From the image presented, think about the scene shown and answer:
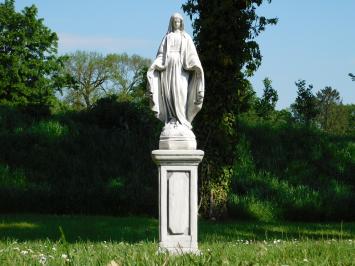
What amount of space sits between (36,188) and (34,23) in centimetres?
1953

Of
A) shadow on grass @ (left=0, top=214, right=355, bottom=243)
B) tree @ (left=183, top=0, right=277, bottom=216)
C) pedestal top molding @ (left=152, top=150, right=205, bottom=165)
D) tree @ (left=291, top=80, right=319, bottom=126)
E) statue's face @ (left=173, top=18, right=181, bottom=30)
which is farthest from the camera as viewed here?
tree @ (left=291, top=80, right=319, bottom=126)

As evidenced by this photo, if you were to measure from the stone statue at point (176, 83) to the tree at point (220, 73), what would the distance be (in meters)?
5.38

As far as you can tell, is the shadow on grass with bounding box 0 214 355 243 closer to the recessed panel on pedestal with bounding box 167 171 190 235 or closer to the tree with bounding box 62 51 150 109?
the recessed panel on pedestal with bounding box 167 171 190 235

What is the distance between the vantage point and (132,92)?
139 ft

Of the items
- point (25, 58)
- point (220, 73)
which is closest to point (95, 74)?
point (25, 58)

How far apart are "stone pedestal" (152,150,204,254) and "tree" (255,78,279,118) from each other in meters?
22.8

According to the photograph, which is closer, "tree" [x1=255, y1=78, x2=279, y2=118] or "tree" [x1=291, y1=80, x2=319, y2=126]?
"tree" [x1=291, y1=80, x2=319, y2=126]

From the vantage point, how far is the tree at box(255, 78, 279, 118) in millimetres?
30172

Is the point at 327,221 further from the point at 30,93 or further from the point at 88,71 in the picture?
the point at 88,71

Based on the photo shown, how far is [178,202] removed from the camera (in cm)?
750

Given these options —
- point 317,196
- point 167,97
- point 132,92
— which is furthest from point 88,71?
point 167,97

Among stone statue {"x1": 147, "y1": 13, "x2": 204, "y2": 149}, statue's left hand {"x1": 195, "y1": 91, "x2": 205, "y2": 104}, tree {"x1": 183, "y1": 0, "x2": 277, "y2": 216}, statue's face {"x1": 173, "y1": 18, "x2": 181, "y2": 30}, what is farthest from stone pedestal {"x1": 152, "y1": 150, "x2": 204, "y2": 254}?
tree {"x1": 183, "y1": 0, "x2": 277, "y2": 216}

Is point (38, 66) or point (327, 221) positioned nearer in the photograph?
point (327, 221)

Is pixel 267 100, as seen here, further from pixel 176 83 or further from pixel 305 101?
pixel 176 83
